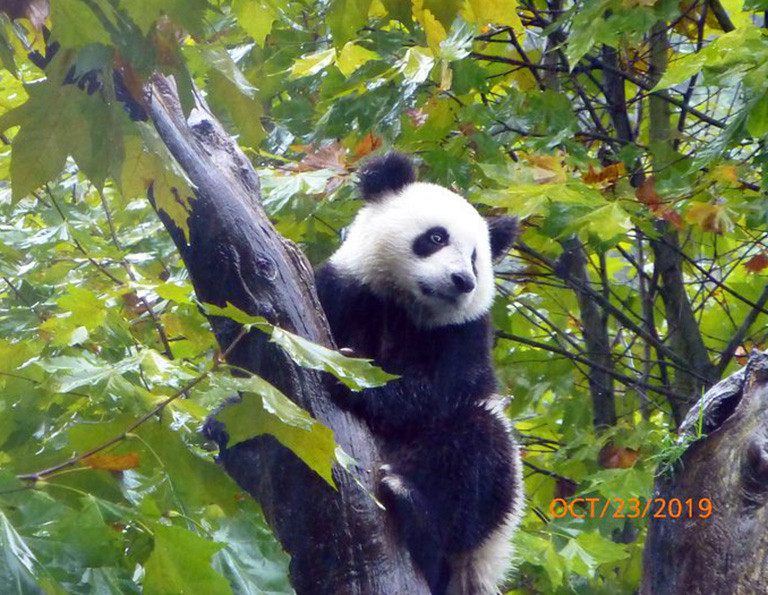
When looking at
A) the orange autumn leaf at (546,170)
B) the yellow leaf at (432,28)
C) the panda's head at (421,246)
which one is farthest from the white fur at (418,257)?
the yellow leaf at (432,28)

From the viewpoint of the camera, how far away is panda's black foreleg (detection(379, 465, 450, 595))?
261 cm

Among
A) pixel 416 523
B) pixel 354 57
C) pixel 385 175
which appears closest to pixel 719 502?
pixel 416 523

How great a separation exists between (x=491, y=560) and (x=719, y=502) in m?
1.06

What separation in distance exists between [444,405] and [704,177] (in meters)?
1.62

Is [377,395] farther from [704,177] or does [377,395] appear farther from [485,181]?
[704,177]

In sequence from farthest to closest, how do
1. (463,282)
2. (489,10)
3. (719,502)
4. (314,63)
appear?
(314,63) → (463,282) → (719,502) → (489,10)

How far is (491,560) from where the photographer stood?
333 centimetres

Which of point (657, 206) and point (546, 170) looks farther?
point (657, 206)

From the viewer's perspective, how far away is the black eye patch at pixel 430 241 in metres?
3.77

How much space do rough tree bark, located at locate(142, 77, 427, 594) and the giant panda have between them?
0.94ft

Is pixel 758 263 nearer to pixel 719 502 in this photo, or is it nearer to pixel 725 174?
pixel 725 174

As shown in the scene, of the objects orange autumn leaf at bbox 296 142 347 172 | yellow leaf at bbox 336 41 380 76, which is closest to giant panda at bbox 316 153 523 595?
orange autumn leaf at bbox 296 142 347 172

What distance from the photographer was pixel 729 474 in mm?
2539

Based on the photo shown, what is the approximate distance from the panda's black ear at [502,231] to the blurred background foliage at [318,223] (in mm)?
238
